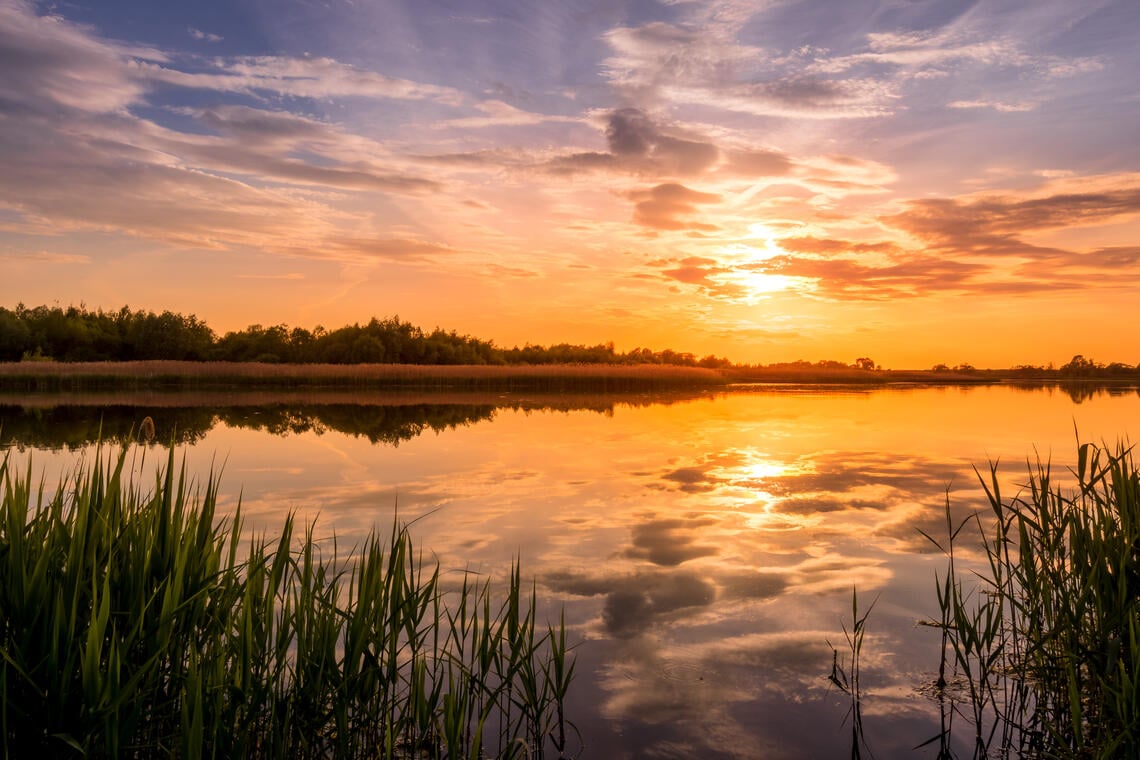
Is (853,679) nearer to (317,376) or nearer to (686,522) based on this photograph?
(686,522)

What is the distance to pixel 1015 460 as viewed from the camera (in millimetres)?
10750

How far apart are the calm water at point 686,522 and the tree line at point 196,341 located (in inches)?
1383

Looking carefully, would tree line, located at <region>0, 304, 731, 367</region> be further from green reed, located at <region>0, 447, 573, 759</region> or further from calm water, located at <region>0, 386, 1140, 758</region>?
green reed, located at <region>0, 447, 573, 759</region>

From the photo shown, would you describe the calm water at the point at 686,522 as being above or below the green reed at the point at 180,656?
below

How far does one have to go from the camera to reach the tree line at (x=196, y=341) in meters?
47.7

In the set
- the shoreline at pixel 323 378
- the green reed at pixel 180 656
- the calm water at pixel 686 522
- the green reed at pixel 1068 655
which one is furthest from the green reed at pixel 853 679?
the shoreline at pixel 323 378

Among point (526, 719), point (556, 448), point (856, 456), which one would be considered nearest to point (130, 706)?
point (526, 719)

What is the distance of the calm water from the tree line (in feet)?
115

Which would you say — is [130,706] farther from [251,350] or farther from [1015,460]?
[251,350]

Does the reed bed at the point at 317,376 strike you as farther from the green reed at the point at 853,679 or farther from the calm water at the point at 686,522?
the green reed at the point at 853,679

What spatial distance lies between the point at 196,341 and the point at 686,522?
5081 centimetres

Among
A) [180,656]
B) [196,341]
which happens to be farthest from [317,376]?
[180,656]

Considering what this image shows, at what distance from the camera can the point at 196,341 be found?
49.5m

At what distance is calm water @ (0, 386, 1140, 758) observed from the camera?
11.8 feet
